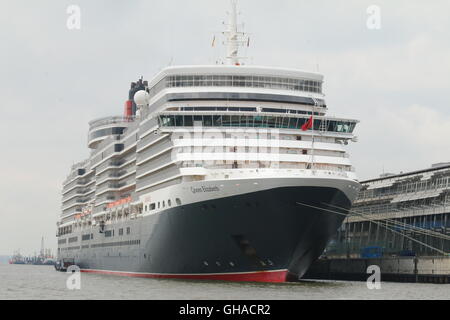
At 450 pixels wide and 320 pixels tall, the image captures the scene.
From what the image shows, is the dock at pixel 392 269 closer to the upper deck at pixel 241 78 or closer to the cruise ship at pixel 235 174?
the cruise ship at pixel 235 174

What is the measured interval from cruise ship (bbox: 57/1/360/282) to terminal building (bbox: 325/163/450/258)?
1314 centimetres

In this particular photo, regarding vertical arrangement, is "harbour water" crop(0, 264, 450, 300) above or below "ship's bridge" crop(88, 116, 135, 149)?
below

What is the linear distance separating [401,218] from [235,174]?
27.9m

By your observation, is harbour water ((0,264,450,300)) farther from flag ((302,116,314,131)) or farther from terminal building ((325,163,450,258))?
terminal building ((325,163,450,258))

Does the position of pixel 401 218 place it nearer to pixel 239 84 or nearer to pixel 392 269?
pixel 392 269

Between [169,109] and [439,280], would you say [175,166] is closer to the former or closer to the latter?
[169,109]

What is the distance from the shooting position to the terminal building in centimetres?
6762

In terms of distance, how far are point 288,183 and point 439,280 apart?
19335 mm

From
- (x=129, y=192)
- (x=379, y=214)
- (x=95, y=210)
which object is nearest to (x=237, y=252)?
(x=129, y=192)

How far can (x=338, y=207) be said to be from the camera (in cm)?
5144

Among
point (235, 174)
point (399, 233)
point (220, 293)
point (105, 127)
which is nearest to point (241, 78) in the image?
point (235, 174)

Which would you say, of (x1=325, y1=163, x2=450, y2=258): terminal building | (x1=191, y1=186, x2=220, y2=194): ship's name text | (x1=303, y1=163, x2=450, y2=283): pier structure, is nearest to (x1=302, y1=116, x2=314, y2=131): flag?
(x1=191, y1=186, x2=220, y2=194): ship's name text

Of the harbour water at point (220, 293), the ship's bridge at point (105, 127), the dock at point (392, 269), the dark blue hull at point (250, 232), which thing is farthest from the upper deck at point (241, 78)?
the ship's bridge at point (105, 127)
